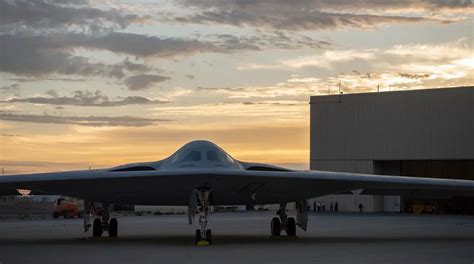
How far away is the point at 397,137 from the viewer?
5809 centimetres

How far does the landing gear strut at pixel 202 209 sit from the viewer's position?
62.5 ft

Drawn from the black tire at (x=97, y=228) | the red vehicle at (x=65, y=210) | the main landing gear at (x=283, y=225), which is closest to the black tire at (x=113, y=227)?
the black tire at (x=97, y=228)

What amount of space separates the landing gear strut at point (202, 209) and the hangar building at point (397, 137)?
38490 mm

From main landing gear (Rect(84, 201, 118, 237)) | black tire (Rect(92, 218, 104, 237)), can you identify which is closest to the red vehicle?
main landing gear (Rect(84, 201, 118, 237))

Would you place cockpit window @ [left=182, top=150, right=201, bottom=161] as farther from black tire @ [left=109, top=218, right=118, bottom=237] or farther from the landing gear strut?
black tire @ [left=109, top=218, right=118, bottom=237]

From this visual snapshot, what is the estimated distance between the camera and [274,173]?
19703 mm

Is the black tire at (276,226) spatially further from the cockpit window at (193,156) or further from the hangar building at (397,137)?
the hangar building at (397,137)

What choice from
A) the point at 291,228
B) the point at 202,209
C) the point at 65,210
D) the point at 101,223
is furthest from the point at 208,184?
the point at 65,210

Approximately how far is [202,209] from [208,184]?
26.2 inches

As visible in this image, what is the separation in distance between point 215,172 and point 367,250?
160 inches

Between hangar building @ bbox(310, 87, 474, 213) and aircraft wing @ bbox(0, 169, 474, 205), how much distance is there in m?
33.7

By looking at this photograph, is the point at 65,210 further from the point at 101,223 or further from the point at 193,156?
the point at 193,156

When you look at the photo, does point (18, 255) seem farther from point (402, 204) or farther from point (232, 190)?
point (402, 204)

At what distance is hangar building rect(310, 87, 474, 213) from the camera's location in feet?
181
